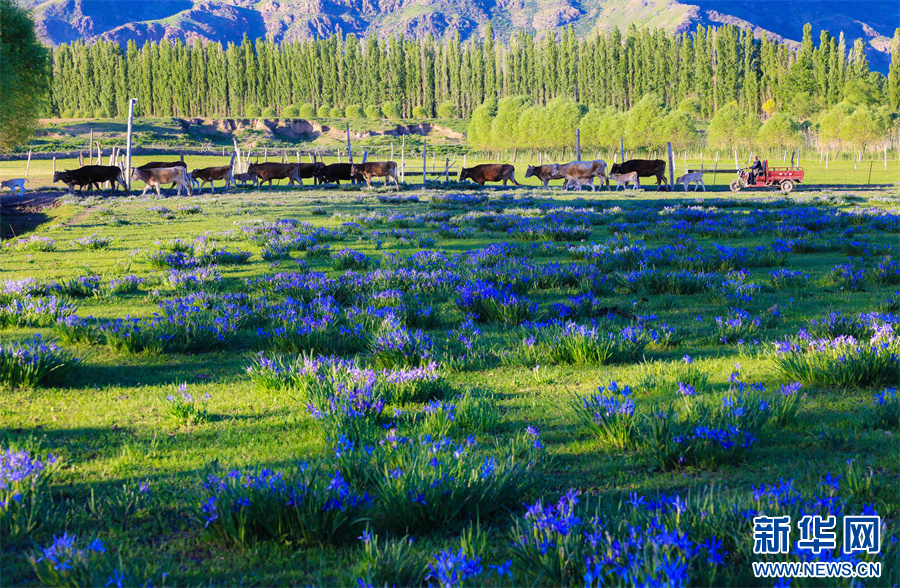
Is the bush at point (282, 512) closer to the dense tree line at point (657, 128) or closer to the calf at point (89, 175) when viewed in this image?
the calf at point (89, 175)

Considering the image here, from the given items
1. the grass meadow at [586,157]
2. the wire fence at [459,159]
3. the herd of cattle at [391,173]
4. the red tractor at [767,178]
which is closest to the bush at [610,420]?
the herd of cattle at [391,173]

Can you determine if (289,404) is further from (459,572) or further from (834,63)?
(834,63)

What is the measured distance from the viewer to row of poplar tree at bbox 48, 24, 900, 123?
489ft

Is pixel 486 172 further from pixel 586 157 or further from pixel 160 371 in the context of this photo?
pixel 586 157

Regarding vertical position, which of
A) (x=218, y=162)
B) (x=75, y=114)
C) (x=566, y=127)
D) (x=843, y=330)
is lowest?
(x=843, y=330)

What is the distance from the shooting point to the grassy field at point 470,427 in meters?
2.48

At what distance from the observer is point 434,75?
600ft

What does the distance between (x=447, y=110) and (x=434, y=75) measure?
13.6 m

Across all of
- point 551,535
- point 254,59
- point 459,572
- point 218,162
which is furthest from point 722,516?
A: point 254,59

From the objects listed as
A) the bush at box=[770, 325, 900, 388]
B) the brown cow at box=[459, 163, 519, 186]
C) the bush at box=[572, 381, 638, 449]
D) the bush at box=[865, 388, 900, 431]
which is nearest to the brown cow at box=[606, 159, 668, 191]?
the brown cow at box=[459, 163, 519, 186]

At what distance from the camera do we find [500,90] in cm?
18475

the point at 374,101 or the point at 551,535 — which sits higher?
the point at 374,101

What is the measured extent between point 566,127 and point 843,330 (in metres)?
96.3

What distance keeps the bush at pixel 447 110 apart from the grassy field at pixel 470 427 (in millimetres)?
177693
